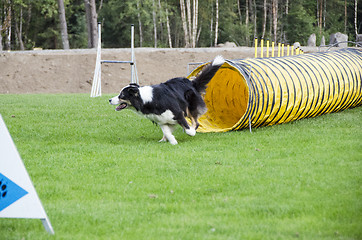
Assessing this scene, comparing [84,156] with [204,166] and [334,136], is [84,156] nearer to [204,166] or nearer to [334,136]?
[204,166]

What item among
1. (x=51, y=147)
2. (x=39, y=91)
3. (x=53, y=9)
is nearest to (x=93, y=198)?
(x=51, y=147)

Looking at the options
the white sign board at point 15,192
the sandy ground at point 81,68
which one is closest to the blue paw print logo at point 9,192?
the white sign board at point 15,192

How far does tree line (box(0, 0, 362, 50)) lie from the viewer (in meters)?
41.4

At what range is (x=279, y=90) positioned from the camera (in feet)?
29.8

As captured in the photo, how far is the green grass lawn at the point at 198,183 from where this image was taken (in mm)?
3965

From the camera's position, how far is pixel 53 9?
3556 centimetres

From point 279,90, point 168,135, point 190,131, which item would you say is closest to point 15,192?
point 168,135

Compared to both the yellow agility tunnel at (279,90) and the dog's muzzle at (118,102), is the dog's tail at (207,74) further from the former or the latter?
the dog's muzzle at (118,102)

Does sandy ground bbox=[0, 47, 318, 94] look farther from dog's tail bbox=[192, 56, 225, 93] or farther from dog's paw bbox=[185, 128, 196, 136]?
dog's paw bbox=[185, 128, 196, 136]

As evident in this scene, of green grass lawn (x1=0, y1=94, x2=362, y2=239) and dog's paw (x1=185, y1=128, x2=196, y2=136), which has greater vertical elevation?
dog's paw (x1=185, y1=128, x2=196, y2=136)

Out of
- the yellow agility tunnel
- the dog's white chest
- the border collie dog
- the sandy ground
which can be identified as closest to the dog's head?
the border collie dog

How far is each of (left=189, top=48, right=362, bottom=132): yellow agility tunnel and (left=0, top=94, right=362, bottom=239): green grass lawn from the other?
421 mm

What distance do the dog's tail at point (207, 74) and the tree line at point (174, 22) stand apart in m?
29.2

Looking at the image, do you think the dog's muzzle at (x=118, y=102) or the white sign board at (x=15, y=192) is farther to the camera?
the dog's muzzle at (x=118, y=102)
